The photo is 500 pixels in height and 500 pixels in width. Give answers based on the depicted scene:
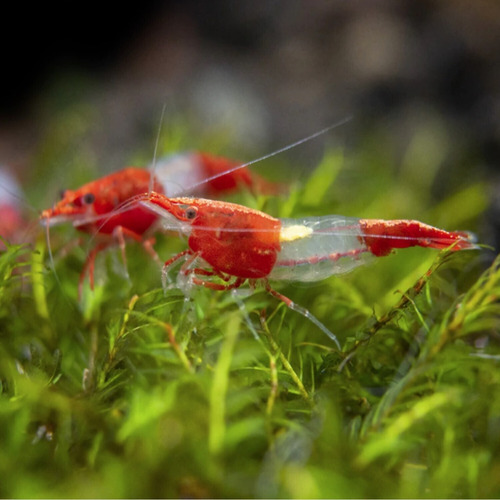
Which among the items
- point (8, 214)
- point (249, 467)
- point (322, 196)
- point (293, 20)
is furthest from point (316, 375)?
point (293, 20)

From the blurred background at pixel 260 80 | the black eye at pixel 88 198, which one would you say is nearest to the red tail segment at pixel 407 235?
the black eye at pixel 88 198

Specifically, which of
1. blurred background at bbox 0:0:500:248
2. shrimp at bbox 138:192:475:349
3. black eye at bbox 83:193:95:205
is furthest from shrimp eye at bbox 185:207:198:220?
blurred background at bbox 0:0:500:248

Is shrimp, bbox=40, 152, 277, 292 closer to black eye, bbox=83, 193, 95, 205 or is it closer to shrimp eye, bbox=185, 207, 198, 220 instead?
black eye, bbox=83, 193, 95, 205

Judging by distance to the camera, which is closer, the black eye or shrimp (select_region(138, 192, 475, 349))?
shrimp (select_region(138, 192, 475, 349))

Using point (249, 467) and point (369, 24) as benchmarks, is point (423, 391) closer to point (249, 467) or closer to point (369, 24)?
point (249, 467)

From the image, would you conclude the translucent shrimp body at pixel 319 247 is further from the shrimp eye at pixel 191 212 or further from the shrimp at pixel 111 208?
the shrimp at pixel 111 208

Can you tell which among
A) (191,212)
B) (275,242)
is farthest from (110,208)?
(275,242)
